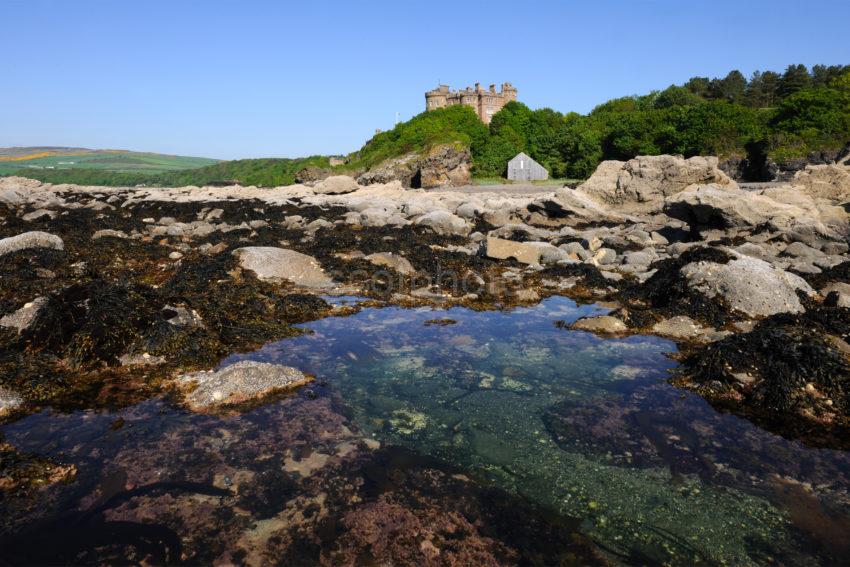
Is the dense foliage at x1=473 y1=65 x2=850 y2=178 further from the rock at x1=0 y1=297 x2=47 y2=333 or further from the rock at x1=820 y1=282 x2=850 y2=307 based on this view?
the rock at x1=0 y1=297 x2=47 y2=333

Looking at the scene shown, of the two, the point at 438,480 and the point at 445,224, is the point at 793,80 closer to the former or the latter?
the point at 445,224

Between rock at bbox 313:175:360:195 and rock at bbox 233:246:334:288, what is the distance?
22.4 meters

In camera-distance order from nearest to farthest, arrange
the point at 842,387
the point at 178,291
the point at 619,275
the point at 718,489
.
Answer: the point at 718,489 → the point at 842,387 → the point at 178,291 → the point at 619,275

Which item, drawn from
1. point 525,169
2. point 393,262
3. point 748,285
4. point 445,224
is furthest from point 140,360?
point 525,169

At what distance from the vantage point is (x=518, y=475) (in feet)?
13.6

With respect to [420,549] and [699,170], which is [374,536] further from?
[699,170]

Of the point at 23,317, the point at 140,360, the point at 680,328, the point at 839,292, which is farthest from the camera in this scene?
the point at 839,292

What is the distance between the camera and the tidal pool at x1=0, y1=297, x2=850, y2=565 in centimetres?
328

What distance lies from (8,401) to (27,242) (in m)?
8.30

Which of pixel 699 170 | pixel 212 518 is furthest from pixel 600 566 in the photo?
pixel 699 170

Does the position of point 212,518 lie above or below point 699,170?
below

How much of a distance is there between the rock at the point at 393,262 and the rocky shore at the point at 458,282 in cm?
5

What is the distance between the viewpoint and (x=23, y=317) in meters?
6.75

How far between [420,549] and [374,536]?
0.35 meters
